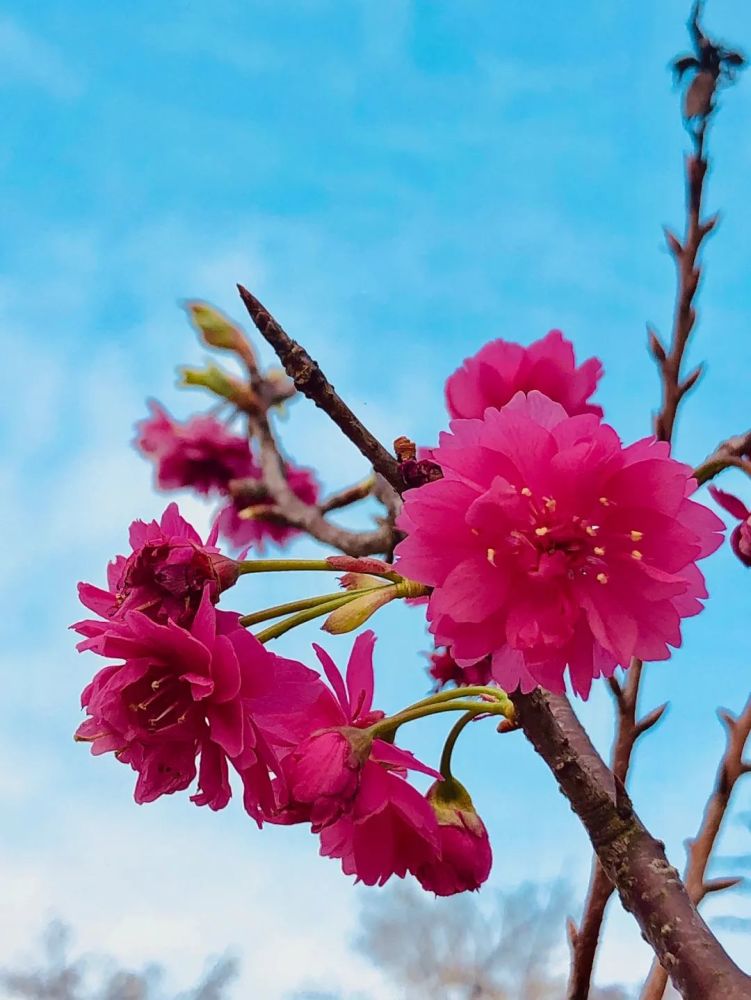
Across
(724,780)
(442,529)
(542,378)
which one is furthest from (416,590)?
(724,780)

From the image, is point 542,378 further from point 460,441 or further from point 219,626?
point 219,626

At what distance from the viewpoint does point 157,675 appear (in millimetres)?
701

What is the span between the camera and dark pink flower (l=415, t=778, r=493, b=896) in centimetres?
82

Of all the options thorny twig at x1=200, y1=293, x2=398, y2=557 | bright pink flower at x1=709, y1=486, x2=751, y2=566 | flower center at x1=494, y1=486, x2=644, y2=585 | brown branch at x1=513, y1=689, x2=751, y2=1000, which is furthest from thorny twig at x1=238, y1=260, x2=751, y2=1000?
thorny twig at x1=200, y1=293, x2=398, y2=557

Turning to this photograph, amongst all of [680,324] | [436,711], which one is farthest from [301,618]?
[680,324]

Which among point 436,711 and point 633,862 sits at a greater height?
point 436,711

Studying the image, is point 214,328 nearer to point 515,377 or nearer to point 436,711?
point 515,377

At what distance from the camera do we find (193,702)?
0.71 m

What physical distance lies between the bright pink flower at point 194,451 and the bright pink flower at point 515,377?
1430 millimetres

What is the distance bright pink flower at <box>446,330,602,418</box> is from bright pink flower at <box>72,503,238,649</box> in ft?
1.40

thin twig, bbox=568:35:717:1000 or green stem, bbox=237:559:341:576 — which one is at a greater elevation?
thin twig, bbox=568:35:717:1000

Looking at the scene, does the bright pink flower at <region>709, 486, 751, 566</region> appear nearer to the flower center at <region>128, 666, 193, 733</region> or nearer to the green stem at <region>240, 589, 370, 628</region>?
the green stem at <region>240, 589, 370, 628</region>

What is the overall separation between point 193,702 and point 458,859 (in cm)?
28

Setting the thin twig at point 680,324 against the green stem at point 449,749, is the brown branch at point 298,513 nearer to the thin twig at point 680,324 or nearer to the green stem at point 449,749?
the thin twig at point 680,324
